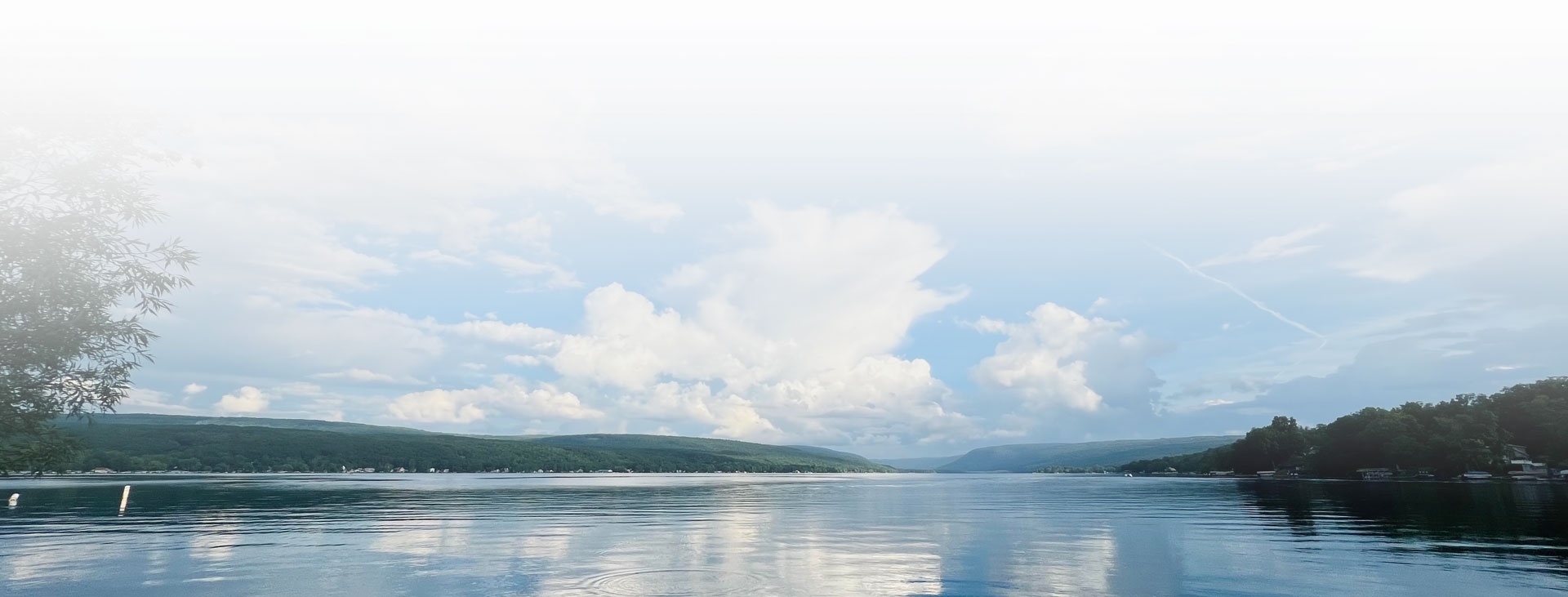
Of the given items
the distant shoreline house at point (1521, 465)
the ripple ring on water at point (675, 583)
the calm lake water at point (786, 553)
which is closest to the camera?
the ripple ring on water at point (675, 583)

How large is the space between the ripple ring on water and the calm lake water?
164mm

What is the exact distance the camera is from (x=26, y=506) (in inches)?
3287

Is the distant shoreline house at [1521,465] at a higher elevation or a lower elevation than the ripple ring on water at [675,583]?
higher

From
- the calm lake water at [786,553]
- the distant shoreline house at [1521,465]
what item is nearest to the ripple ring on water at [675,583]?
the calm lake water at [786,553]

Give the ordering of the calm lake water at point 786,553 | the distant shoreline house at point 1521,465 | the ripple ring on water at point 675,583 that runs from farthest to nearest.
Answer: the distant shoreline house at point 1521,465 < the calm lake water at point 786,553 < the ripple ring on water at point 675,583

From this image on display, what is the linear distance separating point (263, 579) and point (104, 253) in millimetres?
18921

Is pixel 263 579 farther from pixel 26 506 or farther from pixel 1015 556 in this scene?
pixel 26 506

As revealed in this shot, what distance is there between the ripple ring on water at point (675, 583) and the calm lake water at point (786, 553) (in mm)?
164

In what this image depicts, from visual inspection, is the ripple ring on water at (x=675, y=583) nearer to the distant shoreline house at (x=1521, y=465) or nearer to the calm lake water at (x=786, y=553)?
the calm lake water at (x=786, y=553)

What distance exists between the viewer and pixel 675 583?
96.3 feet

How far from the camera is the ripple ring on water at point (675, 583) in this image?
2747 centimetres

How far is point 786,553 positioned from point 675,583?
11500 millimetres

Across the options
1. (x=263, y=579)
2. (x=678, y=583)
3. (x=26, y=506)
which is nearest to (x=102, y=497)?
(x=26, y=506)

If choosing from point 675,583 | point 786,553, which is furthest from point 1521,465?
point 675,583
